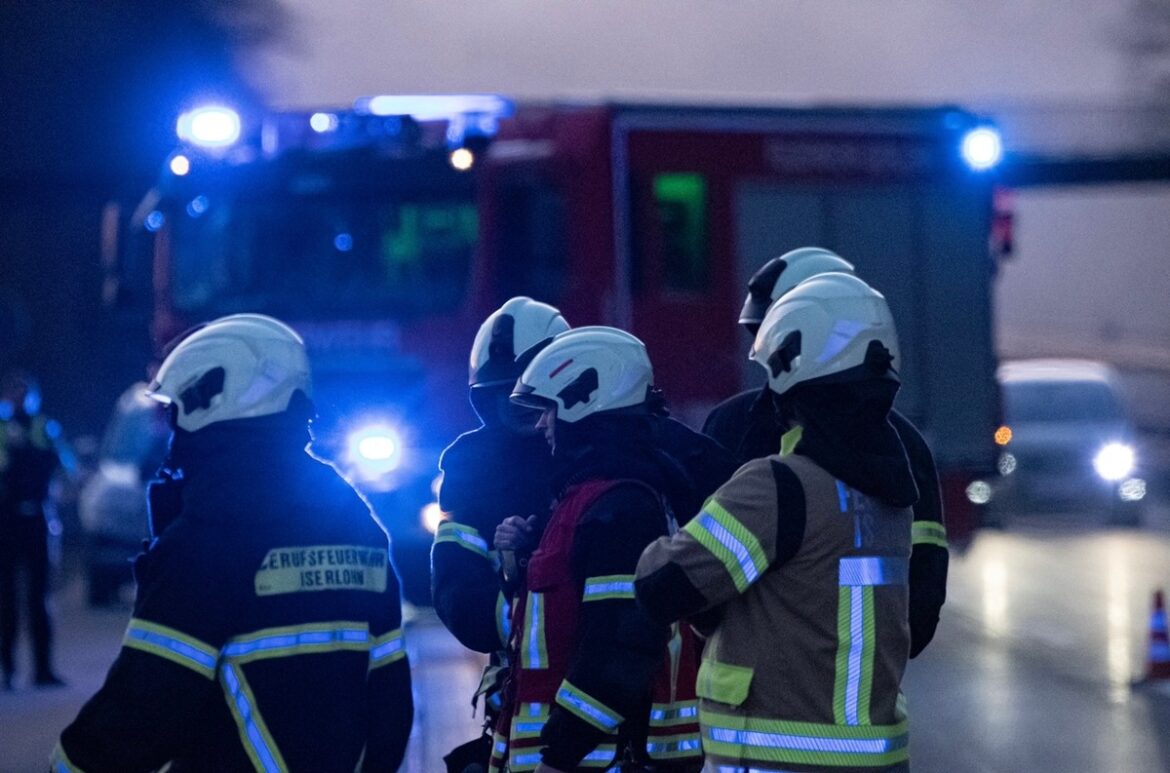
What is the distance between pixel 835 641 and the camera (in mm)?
3721

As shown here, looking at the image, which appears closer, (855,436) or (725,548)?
(725,548)

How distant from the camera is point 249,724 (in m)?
3.47

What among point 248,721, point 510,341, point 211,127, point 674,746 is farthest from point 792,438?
point 211,127

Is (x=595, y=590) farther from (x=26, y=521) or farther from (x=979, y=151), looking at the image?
(x=979, y=151)

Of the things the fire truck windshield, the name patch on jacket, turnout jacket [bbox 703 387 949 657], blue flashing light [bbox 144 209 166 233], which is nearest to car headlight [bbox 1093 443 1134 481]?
the fire truck windshield

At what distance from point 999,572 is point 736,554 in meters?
14.3

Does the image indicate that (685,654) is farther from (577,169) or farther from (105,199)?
(105,199)

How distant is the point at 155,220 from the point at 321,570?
9.79 m

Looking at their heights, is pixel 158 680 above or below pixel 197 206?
below

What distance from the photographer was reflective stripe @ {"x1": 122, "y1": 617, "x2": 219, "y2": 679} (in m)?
3.37

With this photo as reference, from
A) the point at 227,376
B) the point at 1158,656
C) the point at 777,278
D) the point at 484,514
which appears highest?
the point at 777,278

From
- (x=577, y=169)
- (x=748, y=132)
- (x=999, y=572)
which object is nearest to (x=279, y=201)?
(x=577, y=169)

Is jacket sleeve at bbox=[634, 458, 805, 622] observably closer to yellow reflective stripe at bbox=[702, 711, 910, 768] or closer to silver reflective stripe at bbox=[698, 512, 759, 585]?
silver reflective stripe at bbox=[698, 512, 759, 585]

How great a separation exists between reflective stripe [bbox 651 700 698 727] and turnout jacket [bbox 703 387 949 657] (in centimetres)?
47
